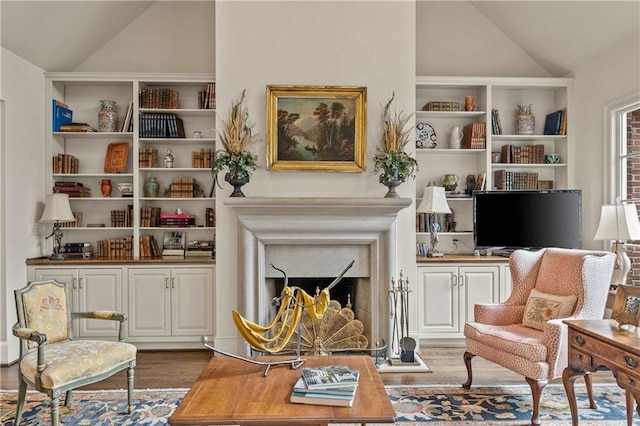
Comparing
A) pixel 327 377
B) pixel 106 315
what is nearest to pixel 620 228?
pixel 327 377

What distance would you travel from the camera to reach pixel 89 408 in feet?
10.3

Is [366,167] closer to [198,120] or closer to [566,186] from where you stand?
[198,120]

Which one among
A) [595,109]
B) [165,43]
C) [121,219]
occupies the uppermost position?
[165,43]

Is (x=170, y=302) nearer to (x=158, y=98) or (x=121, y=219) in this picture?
(x=121, y=219)

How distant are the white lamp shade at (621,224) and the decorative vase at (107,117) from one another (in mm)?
4664

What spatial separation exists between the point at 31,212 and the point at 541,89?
5419mm

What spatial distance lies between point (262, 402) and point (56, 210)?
3360mm

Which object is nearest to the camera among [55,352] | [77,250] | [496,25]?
[55,352]

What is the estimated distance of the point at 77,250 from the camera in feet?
15.2

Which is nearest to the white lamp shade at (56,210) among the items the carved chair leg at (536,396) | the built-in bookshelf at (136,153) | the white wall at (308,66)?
the built-in bookshelf at (136,153)

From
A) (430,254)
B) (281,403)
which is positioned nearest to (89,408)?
(281,403)

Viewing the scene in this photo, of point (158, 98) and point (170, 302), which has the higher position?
point (158, 98)

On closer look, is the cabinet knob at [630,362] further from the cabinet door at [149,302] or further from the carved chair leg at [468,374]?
the cabinet door at [149,302]

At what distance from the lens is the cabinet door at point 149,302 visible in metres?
4.43
